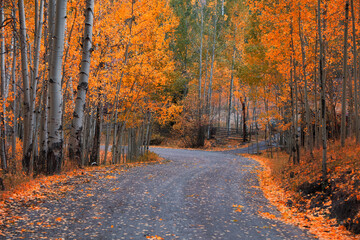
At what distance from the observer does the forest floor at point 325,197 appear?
6211 mm

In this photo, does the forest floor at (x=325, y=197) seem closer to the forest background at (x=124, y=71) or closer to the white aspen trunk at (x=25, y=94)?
the forest background at (x=124, y=71)

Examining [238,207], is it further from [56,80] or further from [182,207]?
[56,80]

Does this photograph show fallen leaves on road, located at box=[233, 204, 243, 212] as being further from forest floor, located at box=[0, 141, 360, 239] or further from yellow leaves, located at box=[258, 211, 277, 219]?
yellow leaves, located at box=[258, 211, 277, 219]

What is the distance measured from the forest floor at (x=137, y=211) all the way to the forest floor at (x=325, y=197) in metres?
0.46

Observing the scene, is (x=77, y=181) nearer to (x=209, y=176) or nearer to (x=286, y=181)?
(x=209, y=176)

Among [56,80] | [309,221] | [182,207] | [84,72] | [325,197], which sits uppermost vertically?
[84,72]

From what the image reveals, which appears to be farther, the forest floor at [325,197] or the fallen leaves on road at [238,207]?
the fallen leaves on road at [238,207]

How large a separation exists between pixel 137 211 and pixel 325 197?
4679 mm

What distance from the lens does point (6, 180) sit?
834 centimetres

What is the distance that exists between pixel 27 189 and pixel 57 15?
189 inches

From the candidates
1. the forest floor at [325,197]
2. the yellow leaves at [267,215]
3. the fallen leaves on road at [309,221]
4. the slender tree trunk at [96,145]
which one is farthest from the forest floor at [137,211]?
the slender tree trunk at [96,145]

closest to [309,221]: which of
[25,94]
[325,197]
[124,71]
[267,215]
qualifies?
[267,215]

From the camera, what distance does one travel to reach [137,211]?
694 cm

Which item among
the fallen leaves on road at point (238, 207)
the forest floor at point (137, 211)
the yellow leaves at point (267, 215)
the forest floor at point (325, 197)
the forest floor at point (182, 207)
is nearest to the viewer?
the forest floor at point (137, 211)
